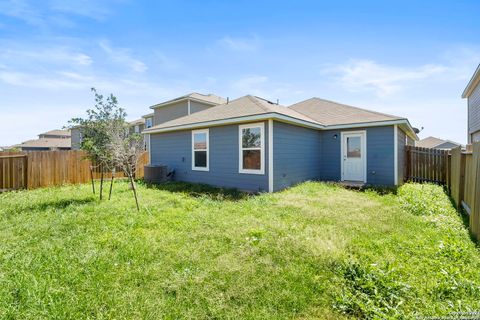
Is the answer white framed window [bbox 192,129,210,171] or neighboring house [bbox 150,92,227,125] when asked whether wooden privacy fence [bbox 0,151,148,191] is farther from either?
neighboring house [bbox 150,92,227,125]

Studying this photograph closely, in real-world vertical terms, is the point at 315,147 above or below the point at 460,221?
above

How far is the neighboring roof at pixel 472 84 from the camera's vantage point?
11839mm

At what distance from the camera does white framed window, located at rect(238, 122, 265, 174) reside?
827cm

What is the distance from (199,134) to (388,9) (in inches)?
292

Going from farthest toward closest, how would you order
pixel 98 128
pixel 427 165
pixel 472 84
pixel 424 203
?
pixel 472 84
pixel 427 165
pixel 98 128
pixel 424 203

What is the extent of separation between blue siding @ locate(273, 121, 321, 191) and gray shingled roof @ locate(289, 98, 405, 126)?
0.99m

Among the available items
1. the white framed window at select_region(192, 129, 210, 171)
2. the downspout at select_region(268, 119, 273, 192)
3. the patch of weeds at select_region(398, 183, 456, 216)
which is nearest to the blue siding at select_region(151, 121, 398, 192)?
the downspout at select_region(268, 119, 273, 192)

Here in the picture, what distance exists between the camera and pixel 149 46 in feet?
30.3

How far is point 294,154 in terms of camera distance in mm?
9312

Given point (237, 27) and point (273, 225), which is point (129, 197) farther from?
point (237, 27)

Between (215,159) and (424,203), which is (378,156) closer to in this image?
(424,203)

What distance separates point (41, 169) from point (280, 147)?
31.1ft

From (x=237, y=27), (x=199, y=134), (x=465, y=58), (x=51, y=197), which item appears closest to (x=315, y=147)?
(x=199, y=134)

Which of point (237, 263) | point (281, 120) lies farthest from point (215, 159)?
point (237, 263)
